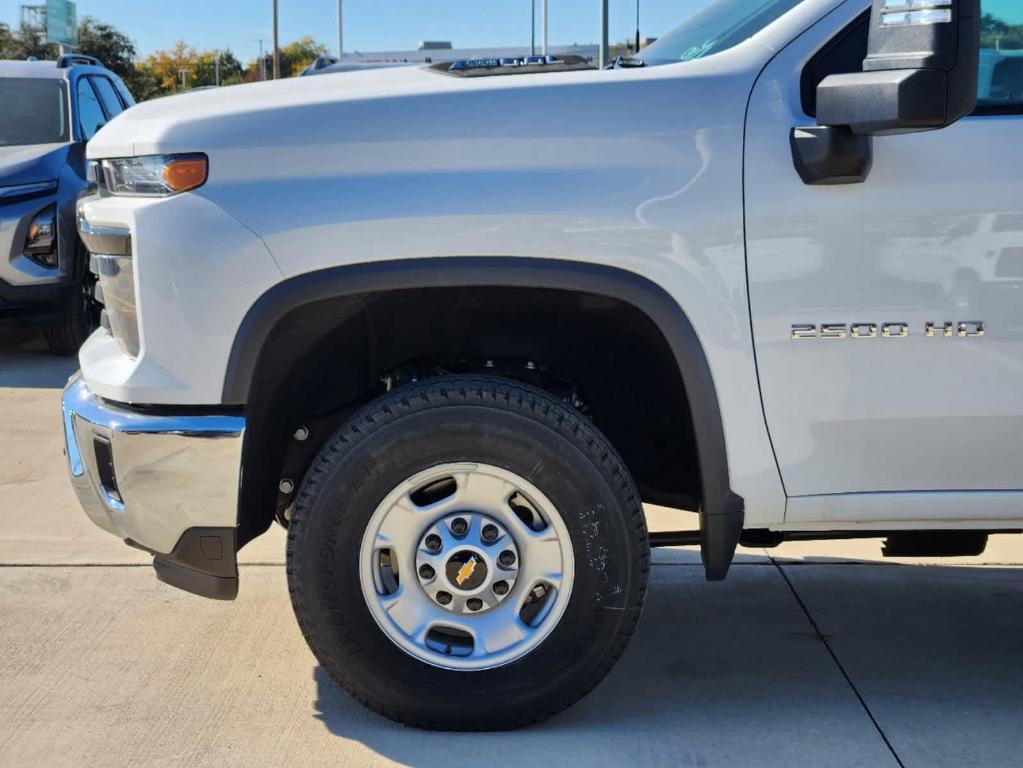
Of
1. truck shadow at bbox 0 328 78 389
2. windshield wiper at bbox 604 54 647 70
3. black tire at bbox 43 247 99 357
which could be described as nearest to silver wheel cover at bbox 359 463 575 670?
windshield wiper at bbox 604 54 647 70

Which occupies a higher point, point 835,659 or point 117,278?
point 117,278

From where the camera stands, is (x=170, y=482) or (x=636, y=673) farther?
(x=636, y=673)

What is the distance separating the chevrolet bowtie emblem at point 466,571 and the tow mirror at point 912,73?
1.28 meters

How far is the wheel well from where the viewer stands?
3.28 m

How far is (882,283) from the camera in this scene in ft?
9.83

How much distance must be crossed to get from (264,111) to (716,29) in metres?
1.22

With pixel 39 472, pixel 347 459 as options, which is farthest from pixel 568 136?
pixel 39 472

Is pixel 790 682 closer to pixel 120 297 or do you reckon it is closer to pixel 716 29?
pixel 716 29

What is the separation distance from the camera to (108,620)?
405cm

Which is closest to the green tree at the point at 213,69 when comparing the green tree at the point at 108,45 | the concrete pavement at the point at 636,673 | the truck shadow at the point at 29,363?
the green tree at the point at 108,45

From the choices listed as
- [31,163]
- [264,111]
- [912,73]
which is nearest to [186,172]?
[264,111]

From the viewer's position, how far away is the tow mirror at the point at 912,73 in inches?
105

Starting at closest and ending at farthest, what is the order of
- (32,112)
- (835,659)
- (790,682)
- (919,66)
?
(919,66), (790,682), (835,659), (32,112)

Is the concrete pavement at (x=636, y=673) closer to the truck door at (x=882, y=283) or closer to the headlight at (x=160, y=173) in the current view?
the truck door at (x=882, y=283)
